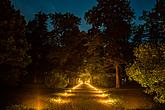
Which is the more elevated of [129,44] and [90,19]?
[90,19]

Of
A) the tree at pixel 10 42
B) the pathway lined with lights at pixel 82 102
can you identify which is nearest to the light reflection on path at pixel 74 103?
the pathway lined with lights at pixel 82 102

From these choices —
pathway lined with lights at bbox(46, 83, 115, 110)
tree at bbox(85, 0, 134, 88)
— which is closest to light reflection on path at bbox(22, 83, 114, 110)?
pathway lined with lights at bbox(46, 83, 115, 110)

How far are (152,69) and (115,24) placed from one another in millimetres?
45544

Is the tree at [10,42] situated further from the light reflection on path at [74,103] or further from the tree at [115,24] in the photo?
the tree at [115,24]

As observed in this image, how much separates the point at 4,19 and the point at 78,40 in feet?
158

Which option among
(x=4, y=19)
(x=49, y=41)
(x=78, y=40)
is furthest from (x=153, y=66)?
(x=78, y=40)

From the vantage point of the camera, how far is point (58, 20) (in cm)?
8019

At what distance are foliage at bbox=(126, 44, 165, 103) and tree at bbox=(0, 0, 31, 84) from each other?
1355cm

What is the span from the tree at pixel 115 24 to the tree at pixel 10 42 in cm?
2841

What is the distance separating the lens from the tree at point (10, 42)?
97.0 feet

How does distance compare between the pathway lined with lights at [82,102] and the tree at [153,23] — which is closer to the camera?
the pathway lined with lights at [82,102]

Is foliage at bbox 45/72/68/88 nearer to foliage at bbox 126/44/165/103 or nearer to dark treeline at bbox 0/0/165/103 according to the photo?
dark treeline at bbox 0/0/165/103

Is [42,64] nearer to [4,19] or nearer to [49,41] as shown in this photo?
[49,41]

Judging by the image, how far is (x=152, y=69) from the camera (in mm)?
18031
